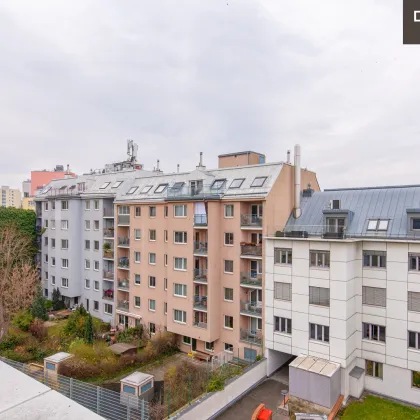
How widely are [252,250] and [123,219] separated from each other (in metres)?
16.9

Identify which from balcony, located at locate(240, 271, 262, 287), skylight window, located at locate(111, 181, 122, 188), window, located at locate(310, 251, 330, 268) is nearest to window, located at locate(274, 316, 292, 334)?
balcony, located at locate(240, 271, 262, 287)

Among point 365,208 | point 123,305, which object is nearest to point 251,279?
point 365,208

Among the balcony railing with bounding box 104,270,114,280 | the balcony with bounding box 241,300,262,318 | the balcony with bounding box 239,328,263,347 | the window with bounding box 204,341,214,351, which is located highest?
the balcony railing with bounding box 104,270,114,280

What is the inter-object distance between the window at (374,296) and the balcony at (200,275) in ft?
43.6

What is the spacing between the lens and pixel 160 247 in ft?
114

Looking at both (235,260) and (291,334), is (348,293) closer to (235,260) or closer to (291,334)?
Answer: (291,334)

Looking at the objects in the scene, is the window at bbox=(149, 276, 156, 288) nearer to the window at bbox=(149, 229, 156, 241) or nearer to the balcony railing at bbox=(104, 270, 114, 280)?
the window at bbox=(149, 229, 156, 241)

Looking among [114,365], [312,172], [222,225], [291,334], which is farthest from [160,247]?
[312,172]

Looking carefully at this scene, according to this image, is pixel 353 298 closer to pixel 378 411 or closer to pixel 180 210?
pixel 378 411

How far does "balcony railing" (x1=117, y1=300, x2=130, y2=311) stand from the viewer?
123ft

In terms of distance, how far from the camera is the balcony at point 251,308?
28.4 metres

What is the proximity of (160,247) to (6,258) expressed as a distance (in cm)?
2300

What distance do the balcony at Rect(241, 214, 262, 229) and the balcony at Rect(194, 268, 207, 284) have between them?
5869 mm

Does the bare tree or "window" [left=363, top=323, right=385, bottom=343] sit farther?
the bare tree
